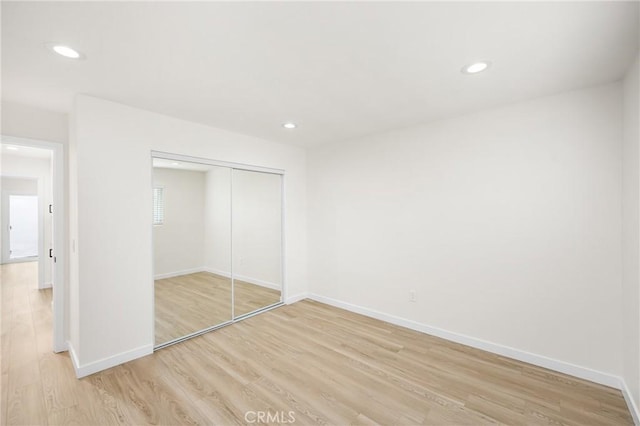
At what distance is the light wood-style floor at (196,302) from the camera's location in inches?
118

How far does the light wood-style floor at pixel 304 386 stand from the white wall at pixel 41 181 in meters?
2.54

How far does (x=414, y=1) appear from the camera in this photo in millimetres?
1328

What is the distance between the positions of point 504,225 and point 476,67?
1555 mm

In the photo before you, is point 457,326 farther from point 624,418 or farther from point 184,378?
point 184,378

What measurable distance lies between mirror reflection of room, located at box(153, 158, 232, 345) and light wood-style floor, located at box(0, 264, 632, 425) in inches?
14.2

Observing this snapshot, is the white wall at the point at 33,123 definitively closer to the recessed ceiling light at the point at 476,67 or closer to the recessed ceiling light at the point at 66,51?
the recessed ceiling light at the point at 66,51

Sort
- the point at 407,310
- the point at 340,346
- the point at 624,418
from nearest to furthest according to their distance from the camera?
the point at 624,418 → the point at 340,346 → the point at 407,310

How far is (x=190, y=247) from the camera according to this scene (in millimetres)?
3291

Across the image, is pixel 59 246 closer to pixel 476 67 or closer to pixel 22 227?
pixel 476 67

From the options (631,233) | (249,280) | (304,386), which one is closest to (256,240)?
(249,280)

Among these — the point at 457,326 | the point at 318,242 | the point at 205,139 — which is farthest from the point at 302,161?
the point at 457,326

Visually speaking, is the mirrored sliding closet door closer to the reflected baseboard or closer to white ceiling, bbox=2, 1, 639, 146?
the reflected baseboard

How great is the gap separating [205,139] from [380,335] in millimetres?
3158

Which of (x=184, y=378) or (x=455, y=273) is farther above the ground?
(x=455, y=273)
